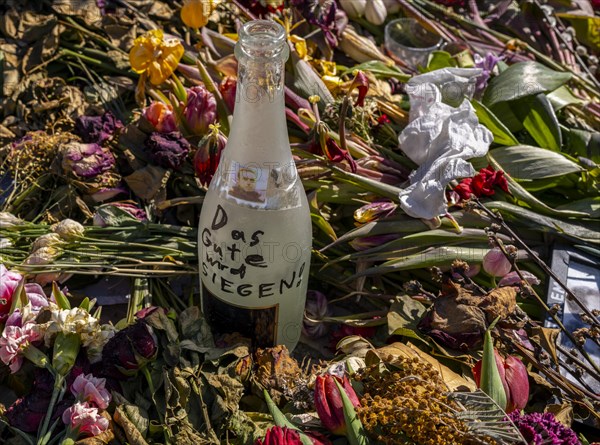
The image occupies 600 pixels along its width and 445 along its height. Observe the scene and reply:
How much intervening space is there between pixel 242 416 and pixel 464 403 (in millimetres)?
274

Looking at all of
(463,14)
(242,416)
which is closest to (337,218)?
(242,416)

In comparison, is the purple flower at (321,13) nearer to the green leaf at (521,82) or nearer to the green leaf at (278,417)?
the green leaf at (521,82)

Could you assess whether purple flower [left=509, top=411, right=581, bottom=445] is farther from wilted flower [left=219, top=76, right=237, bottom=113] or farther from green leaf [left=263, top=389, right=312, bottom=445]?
wilted flower [left=219, top=76, right=237, bottom=113]

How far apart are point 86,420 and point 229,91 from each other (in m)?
0.66

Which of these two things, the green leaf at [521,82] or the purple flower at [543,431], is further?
the green leaf at [521,82]

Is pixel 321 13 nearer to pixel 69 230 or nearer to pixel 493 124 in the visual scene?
pixel 493 124

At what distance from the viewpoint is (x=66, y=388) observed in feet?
3.10

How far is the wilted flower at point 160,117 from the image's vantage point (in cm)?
130

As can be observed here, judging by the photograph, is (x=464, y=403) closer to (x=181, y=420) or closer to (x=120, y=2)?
(x=181, y=420)

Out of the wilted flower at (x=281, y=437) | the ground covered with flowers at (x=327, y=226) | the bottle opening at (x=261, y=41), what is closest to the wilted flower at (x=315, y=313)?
the ground covered with flowers at (x=327, y=226)

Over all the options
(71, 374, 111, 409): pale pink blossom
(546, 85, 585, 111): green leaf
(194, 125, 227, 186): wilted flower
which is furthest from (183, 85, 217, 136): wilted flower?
(546, 85, 585, 111): green leaf

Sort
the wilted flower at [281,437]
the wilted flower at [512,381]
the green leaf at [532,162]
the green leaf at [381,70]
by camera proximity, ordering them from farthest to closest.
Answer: the green leaf at [381,70] → the green leaf at [532,162] → the wilted flower at [512,381] → the wilted flower at [281,437]

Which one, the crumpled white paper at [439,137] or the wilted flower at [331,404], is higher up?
→ the crumpled white paper at [439,137]

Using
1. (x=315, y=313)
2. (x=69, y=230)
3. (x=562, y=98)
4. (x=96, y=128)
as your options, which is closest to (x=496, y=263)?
(x=315, y=313)
